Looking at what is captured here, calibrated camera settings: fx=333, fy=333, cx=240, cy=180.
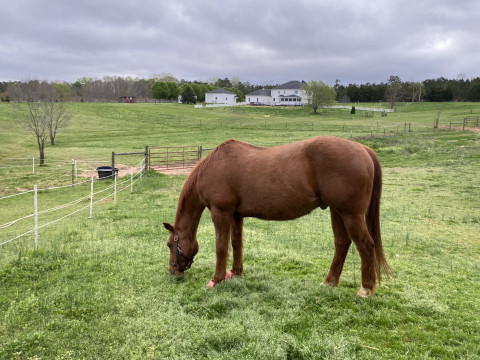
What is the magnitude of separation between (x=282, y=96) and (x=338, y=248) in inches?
3396

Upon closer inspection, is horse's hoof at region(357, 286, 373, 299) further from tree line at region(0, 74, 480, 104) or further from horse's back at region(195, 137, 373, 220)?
tree line at region(0, 74, 480, 104)

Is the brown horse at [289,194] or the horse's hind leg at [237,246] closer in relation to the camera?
the brown horse at [289,194]

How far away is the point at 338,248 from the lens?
15.5ft

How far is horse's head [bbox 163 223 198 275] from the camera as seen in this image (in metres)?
5.01

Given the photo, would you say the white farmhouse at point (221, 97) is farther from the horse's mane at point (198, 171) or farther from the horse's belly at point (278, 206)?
the horse's belly at point (278, 206)

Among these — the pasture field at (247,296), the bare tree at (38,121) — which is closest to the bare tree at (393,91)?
the bare tree at (38,121)

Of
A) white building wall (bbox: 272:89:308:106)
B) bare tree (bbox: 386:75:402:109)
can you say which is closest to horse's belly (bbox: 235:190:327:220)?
bare tree (bbox: 386:75:402:109)

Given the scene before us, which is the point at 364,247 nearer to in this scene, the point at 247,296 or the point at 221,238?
the point at 247,296

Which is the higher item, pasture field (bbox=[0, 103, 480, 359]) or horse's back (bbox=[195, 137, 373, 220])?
horse's back (bbox=[195, 137, 373, 220])

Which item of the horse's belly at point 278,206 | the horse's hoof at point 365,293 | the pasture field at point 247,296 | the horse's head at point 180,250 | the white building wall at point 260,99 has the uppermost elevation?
the white building wall at point 260,99

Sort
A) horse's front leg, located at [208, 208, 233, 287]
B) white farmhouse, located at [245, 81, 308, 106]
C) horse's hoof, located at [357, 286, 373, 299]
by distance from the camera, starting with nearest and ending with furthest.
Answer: horse's hoof, located at [357, 286, 373, 299], horse's front leg, located at [208, 208, 233, 287], white farmhouse, located at [245, 81, 308, 106]

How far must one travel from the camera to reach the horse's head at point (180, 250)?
5.01m

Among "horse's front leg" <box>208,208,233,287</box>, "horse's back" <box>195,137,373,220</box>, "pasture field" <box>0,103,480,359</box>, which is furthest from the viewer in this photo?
"horse's front leg" <box>208,208,233,287</box>

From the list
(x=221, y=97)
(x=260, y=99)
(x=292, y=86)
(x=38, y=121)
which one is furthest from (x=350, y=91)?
(x=38, y=121)
